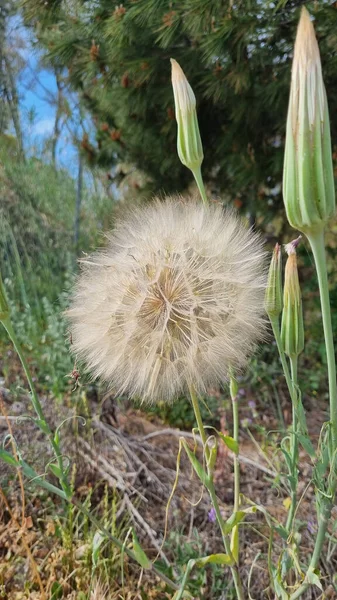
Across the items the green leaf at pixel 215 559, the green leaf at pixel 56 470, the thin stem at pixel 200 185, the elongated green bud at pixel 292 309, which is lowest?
Answer: the green leaf at pixel 215 559

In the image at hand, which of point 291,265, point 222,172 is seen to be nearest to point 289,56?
point 222,172

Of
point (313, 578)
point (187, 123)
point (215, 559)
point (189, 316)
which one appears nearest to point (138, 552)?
point (215, 559)

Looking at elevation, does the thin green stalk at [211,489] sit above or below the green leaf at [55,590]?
above

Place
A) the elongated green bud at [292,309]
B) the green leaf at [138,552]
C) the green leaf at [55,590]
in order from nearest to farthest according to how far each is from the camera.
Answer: the elongated green bud at [292,309]
the green leaf at [138,552]
the green leaf at [55,590]

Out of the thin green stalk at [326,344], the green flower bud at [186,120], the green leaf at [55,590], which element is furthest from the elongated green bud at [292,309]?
the green leaf at [55,590]

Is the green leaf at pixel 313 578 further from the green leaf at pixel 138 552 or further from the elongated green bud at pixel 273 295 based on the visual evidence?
the elongated green bud at pixel 273 295

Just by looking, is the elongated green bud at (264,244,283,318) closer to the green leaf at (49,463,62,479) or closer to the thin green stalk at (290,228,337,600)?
the thin green stalk at (290,228,337,600)
